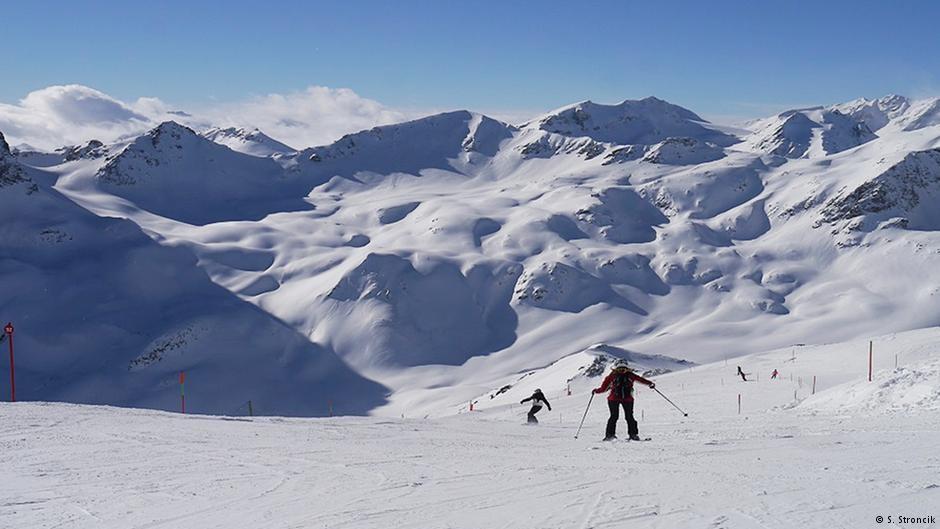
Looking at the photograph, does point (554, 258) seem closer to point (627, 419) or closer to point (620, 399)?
point (620, 399)

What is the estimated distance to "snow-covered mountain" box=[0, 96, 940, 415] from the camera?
110 meters

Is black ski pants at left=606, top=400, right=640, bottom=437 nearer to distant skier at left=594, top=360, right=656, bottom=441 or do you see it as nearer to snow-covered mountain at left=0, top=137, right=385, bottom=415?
distant skier at left=594, top=360, right=656, bottom=441

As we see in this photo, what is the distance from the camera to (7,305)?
117 meters

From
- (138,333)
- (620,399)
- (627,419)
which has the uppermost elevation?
(138,333)

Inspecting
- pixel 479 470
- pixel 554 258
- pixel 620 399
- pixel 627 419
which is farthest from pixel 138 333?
pixel 479 470

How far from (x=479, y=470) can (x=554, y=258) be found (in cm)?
12504

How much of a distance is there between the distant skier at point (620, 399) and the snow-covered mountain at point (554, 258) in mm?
72084

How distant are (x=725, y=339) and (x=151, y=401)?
2801 inches

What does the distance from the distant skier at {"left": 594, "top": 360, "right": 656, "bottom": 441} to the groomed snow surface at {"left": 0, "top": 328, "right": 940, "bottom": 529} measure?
45 centimetres

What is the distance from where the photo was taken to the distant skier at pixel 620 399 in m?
14.6

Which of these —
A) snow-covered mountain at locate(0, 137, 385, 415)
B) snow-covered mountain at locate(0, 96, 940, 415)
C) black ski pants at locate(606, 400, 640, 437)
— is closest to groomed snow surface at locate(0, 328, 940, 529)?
black ski pants at locate(606, 400, 640, 437)

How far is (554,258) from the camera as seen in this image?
443 feet

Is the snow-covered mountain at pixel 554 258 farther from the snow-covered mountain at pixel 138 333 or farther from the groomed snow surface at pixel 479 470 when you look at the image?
the groomed snow surface at pixel 479 470

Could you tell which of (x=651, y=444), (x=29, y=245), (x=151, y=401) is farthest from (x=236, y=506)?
(x=29, y=245)
